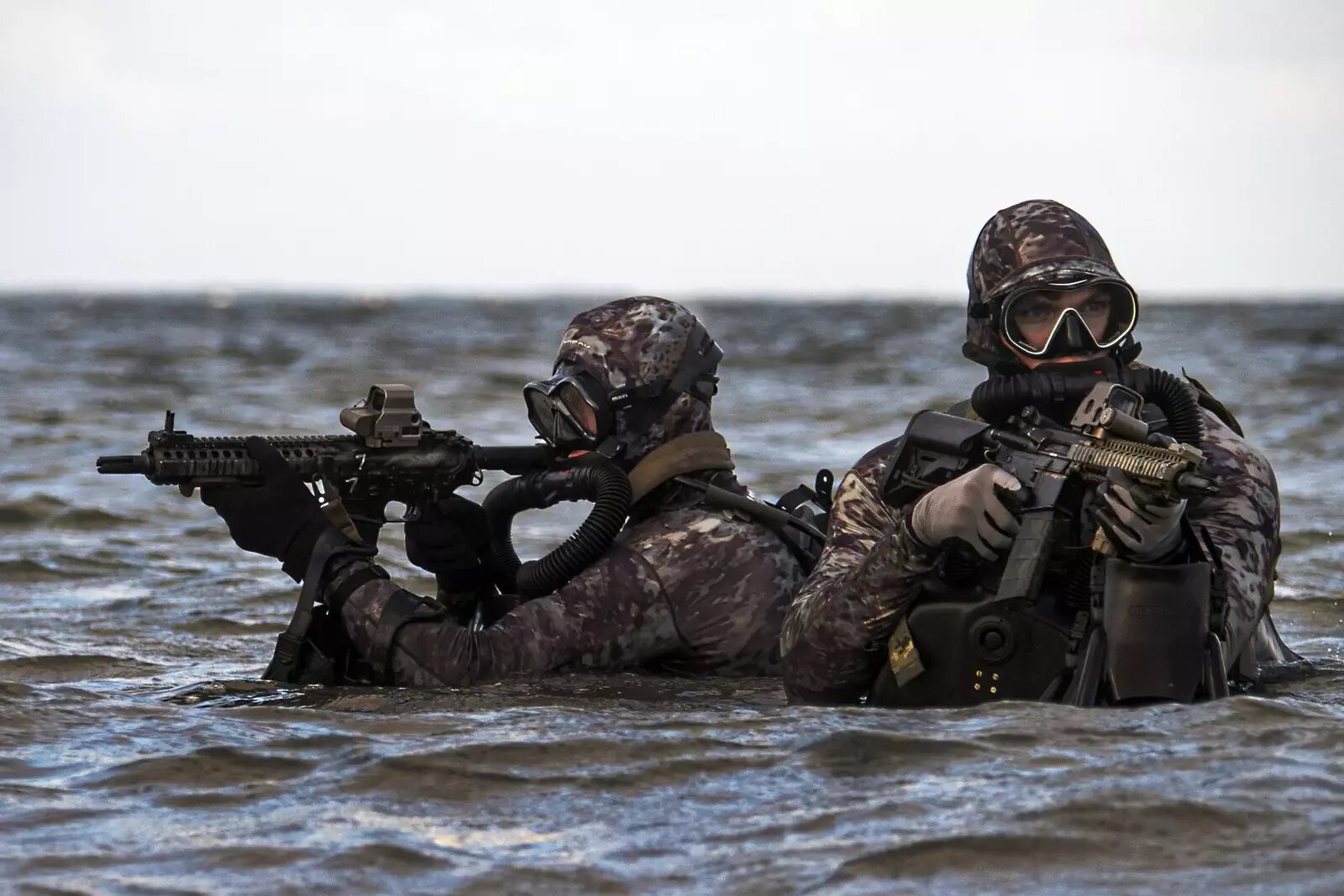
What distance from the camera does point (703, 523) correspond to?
6.48 m

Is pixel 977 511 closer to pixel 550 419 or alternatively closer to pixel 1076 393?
pixel 1076 393

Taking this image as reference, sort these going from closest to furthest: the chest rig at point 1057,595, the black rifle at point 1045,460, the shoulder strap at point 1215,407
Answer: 1. the black rifle at point 1045,460
2. the chest rig at point 1057,595
3. the shoulder strap at point 1215,407

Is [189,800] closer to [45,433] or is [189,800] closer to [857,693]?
[857,693]

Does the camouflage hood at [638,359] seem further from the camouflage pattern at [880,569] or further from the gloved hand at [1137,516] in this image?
the gloved hand at [1137,516]

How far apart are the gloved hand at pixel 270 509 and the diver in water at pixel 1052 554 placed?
5.74ft

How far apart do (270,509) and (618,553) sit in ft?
3.78

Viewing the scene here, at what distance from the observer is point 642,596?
6.36 meters

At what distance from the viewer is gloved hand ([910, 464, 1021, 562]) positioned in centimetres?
495

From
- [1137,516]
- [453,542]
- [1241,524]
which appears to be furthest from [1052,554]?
[453,542]

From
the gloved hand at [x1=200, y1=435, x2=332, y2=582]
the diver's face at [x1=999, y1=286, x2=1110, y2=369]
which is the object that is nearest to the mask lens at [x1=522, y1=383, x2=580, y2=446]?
the gloved hand at [x1=200, y1=435, x2=332, y2=582]

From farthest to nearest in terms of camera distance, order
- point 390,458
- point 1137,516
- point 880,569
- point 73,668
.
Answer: point 73,668, point 390,458, point 880,569, point 1137,516

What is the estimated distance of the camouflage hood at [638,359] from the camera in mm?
6602

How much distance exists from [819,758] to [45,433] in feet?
52.1

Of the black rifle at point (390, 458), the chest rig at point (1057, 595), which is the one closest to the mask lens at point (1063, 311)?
the chest rig at point (1057, 595)
